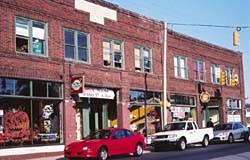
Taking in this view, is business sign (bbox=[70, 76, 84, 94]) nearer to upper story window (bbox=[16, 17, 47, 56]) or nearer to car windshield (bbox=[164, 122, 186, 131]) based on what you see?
upper story window (bbox=[16, 17, 47, 56])

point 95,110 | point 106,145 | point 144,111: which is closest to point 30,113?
point 106,145

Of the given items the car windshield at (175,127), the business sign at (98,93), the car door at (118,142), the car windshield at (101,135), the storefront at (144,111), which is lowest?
the car door at (118,142)

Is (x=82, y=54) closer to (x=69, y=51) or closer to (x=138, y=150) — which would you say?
(x=69, y=51)

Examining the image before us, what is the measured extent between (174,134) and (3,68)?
9953 mm

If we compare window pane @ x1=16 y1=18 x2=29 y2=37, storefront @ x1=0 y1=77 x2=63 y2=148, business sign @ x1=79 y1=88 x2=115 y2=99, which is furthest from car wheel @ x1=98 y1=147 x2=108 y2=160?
window pane @ x1=16 y1=18 x2=29 y2=37

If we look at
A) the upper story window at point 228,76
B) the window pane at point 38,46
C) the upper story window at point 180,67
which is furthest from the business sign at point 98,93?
the upper story window at point 228,76

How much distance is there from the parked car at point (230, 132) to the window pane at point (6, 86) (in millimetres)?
15247

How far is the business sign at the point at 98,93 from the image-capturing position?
2750 cm

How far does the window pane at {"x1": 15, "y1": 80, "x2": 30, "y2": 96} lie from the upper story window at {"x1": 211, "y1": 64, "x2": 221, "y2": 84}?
23.6 m

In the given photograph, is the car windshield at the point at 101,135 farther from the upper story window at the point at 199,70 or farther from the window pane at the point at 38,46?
the upper story window at the point at 199,70

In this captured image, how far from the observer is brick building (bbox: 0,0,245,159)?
23344 millimetres

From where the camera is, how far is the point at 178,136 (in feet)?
88.0

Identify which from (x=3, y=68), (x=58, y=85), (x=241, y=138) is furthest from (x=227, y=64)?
(x=3, y=68)

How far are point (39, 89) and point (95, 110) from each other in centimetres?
535
